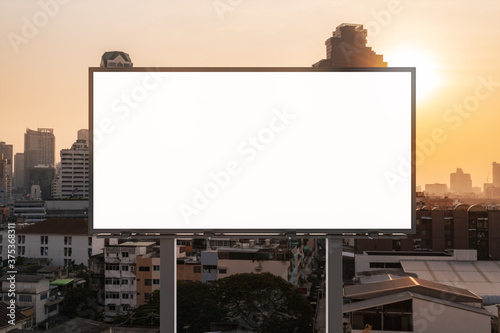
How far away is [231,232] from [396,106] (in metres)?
1.64

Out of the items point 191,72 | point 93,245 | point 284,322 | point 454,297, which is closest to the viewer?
point 191,72

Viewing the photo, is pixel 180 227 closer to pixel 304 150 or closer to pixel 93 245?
pixel 304 150

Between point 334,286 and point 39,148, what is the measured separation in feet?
304

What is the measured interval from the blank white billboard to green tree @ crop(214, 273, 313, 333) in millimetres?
10489

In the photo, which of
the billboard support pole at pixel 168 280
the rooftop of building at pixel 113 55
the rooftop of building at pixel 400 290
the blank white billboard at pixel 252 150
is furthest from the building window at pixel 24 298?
the rooftop of building at pixel 113 55

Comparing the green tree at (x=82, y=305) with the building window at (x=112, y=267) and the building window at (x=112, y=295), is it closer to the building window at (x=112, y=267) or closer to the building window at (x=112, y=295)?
the building window at (x=112, y=295)

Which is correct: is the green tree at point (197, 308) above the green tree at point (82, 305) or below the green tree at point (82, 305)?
above

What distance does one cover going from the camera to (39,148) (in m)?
85.1

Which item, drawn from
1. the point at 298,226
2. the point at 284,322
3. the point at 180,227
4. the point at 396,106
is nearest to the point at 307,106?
the point at 396,106

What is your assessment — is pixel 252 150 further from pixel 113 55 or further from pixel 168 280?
pixel 113 55

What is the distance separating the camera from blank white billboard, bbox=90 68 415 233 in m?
3.30

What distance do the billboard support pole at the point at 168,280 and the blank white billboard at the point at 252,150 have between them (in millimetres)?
228

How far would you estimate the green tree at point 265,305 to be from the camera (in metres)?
13.0

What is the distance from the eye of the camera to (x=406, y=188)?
3314 mm
